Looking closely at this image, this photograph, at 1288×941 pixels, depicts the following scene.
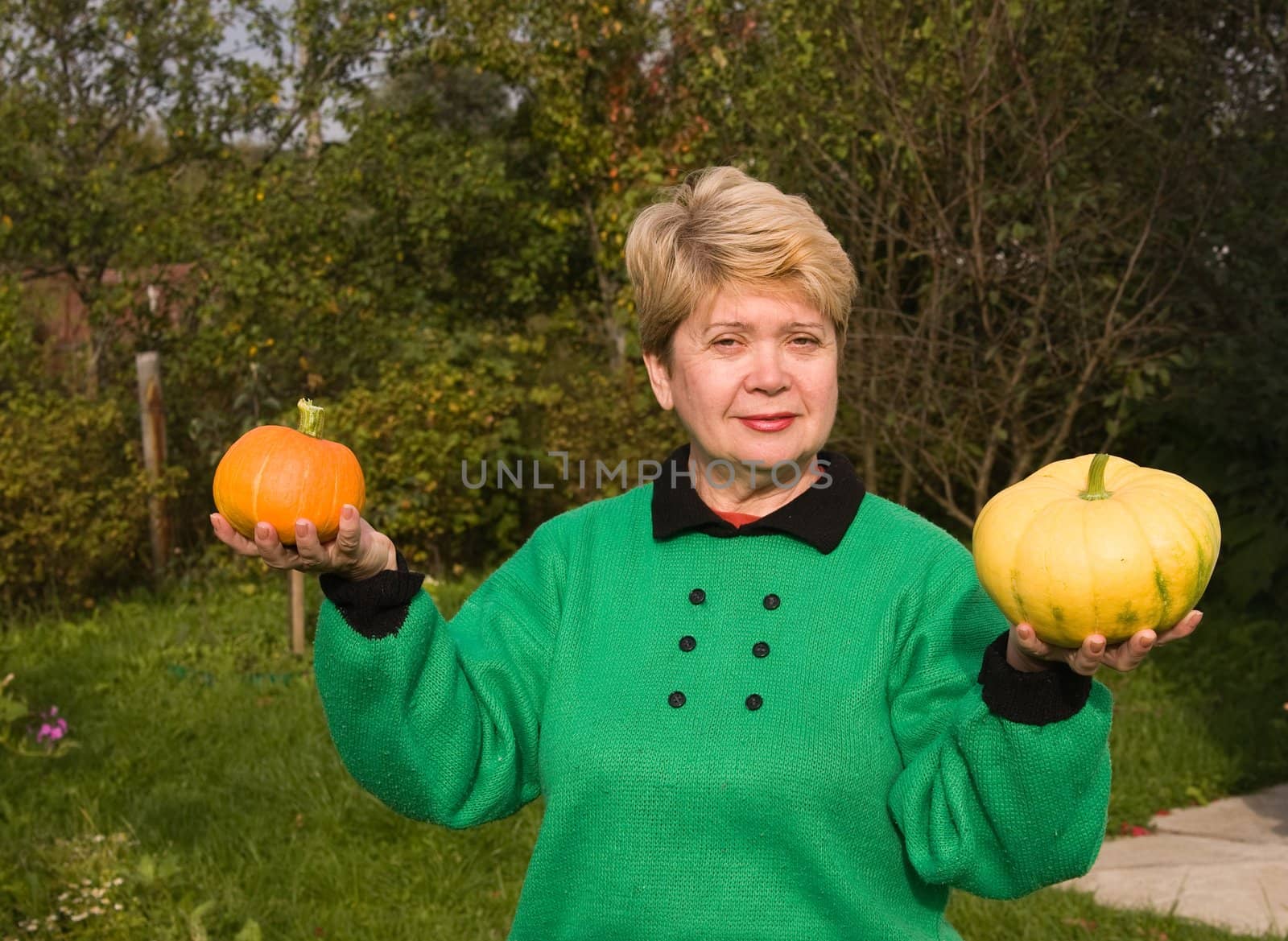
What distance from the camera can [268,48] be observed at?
10.6 meters

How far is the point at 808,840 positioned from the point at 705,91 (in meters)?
6.83

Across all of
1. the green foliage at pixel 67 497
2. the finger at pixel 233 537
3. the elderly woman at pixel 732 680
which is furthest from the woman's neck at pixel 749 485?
the green foliage at pixel 67 497

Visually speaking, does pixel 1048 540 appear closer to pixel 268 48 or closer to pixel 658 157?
pixel 658 157

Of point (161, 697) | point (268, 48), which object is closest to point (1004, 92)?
point (161, 697)

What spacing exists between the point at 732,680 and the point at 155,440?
6751 mm

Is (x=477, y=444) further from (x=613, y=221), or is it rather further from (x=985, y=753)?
(x=985, y=753)

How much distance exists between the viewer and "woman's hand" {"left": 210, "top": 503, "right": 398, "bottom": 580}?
1867 mm

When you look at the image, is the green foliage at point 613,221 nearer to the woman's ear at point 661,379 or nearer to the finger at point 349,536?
the woman's ear at point 661,379

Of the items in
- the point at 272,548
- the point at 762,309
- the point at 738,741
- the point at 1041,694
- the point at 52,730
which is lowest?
the point at 52,730

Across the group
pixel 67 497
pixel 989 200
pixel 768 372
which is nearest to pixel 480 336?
pixel 67 497

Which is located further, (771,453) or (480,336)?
(480,336)

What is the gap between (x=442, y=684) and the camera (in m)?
2.04

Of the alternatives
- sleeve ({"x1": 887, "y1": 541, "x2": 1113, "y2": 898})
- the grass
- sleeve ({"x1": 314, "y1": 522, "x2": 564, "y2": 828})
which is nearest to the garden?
the grass

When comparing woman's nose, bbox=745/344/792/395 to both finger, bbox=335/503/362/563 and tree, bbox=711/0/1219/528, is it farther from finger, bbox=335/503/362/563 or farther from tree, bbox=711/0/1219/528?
tree, bbox=711/0/1219/528
